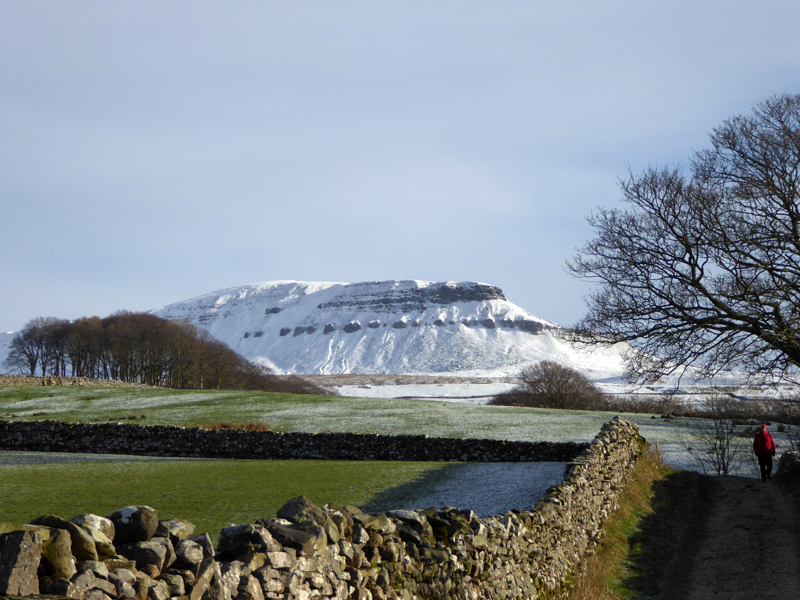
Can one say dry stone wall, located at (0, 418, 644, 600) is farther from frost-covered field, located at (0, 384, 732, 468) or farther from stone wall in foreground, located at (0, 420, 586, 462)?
frost-covered field, located at (0, 384, 732, 468)

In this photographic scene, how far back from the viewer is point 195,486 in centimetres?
1775

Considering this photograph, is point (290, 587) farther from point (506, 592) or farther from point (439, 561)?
point (506, 592)

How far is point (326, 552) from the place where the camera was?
5.07 meters

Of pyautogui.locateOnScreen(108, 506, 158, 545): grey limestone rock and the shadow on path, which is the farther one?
the shadow on path

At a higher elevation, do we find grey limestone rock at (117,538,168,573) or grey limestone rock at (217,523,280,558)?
grey limestone rock at (117,538,168,573)

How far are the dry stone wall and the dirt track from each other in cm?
371

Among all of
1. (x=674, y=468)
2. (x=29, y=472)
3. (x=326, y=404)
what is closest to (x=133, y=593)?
(x=29, y=472)

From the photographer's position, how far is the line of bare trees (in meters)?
87.7

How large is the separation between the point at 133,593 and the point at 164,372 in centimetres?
9893

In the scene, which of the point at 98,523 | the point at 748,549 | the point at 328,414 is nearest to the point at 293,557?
the point at 98,523

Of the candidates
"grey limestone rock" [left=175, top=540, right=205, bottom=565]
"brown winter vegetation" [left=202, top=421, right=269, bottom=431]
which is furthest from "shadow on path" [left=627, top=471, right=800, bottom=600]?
"brown winter vegetation" [left=202, top=421, right=269, bottom=431]

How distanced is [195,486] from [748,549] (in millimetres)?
14008

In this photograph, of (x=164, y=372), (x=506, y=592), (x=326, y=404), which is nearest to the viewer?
(x=506, y=592)

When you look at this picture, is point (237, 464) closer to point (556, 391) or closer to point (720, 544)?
point (720, 544)
